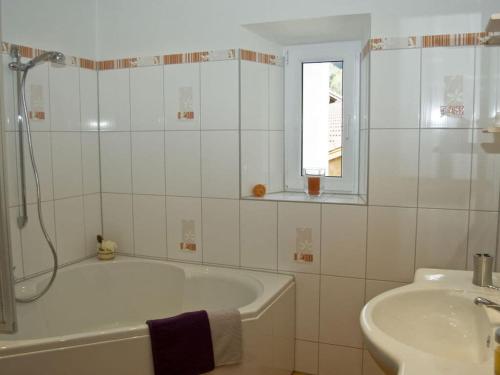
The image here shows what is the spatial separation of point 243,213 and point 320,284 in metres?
0.58

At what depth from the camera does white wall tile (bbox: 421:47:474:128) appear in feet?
6.88

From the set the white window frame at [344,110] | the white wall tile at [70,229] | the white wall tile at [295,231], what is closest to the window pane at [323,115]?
the white window frame at [344,110]

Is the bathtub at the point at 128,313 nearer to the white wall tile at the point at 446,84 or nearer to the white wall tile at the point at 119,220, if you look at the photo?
the white wall tile at the point at 119,220

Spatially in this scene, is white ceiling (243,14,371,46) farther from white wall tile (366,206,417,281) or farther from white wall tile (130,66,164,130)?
white wall tile (366,206,417,281)

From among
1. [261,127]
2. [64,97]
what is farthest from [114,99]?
[261,127]

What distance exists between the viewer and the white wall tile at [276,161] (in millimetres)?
2746

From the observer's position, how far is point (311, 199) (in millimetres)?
2480

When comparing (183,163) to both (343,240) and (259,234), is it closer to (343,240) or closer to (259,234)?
(259,234)

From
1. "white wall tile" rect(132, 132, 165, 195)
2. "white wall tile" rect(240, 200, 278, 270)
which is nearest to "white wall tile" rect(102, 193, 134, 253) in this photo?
"white wall tile" rect(132, 132, 165, 195)

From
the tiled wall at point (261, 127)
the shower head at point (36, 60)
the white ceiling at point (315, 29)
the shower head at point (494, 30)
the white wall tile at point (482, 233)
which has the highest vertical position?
the white ceiling at point (315, 29)

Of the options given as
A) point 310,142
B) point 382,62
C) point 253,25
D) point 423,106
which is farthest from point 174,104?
point 423,106

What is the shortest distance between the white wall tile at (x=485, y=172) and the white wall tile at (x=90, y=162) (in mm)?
2156

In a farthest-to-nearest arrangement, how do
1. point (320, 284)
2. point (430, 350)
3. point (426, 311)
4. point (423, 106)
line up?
point (320, 284), point (423, 106), point (426, 311), point (430, 350)

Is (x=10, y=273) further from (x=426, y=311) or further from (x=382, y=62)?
(x=382, y=62)
